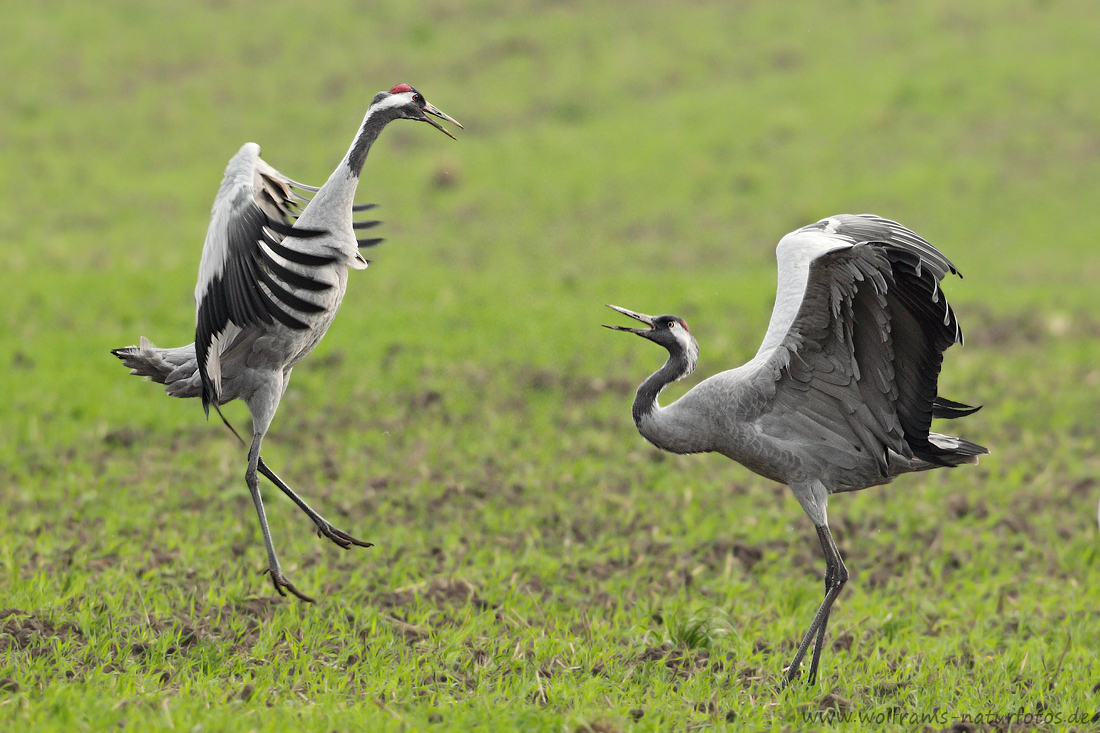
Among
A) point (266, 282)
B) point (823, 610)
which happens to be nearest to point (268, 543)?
point (266, 282)

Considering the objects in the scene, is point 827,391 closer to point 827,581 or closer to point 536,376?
point 827,581

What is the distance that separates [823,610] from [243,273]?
296cm

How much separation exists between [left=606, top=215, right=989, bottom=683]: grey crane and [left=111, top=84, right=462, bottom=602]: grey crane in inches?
55.2

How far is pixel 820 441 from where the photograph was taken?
5.08 meters

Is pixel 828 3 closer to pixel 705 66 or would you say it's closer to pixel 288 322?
pixel 705 66

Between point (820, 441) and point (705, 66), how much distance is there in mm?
15590

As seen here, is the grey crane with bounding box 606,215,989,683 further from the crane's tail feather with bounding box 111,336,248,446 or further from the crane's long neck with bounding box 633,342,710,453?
the crane's tail feather with bounding box 111,336,248,446

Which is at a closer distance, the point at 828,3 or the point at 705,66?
the point at 705,66

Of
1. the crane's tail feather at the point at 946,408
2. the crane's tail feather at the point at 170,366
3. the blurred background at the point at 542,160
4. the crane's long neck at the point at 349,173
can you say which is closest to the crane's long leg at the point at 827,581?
the crane's tail feather at the point at 946,408

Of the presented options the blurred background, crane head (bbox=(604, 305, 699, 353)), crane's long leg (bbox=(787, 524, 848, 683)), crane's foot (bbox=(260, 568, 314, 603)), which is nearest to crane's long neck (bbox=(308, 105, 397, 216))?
crane head (bbox=(604, 305, 699, 353))

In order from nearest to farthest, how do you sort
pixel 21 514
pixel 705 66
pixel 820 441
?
pixel 820 441
pixel 21 514
pixel 705 66

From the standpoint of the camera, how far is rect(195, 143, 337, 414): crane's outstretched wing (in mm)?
4676

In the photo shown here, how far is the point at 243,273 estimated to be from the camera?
4785 millimetres

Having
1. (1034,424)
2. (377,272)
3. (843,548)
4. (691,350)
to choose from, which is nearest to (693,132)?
(377,272)
